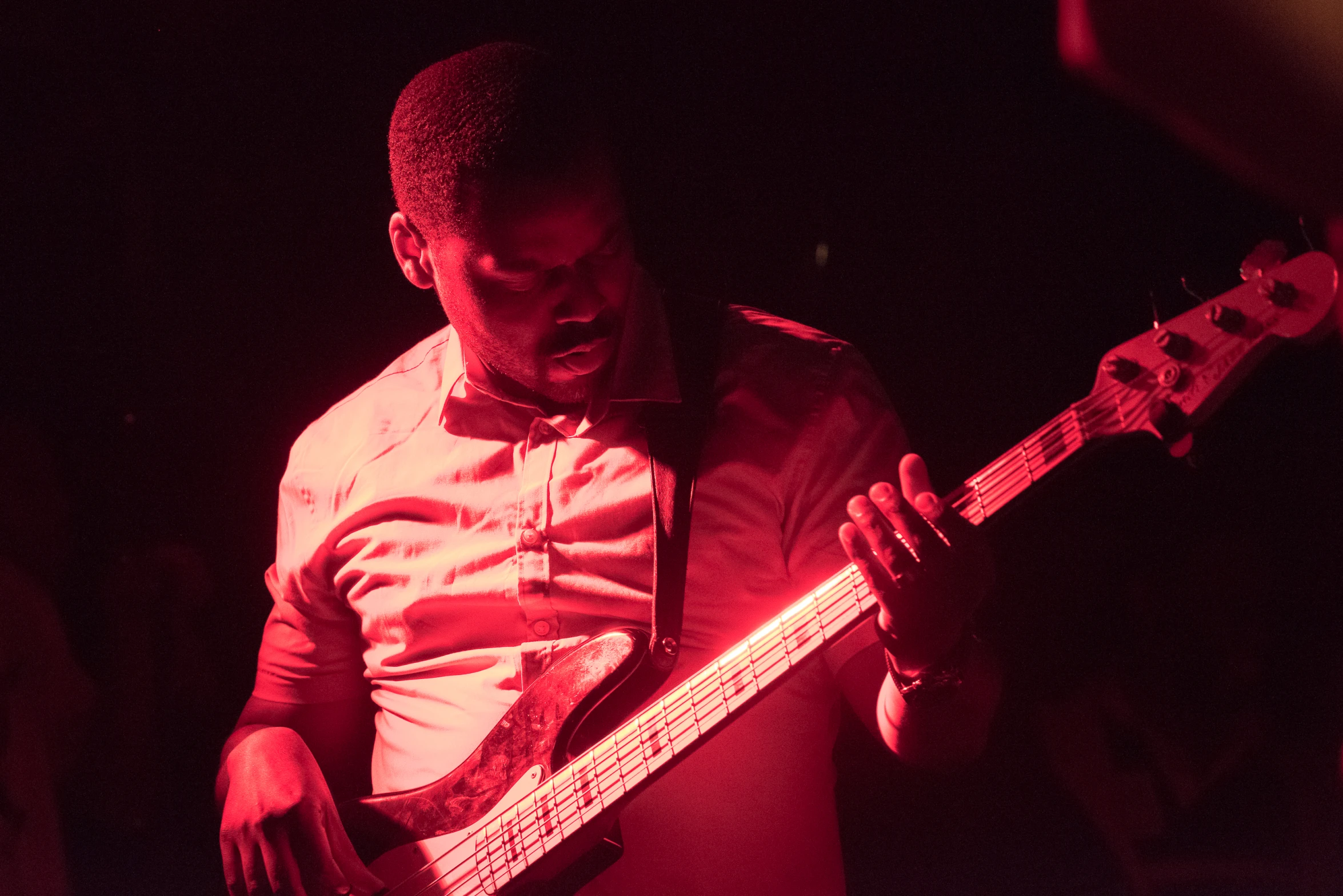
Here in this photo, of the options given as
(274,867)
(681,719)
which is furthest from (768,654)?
(274,867)

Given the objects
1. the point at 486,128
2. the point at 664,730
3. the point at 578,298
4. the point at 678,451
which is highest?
the point at 486,128

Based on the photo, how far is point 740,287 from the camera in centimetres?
156

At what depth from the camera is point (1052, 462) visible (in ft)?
3.23

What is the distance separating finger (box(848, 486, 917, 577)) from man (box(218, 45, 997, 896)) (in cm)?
22

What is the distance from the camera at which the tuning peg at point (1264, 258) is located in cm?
95

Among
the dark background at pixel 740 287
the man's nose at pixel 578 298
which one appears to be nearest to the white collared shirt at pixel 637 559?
the man's nose at pixel 578 298

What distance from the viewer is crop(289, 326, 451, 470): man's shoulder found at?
58.5 inches

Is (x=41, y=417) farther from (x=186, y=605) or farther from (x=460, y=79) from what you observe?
(x=460, y=79)

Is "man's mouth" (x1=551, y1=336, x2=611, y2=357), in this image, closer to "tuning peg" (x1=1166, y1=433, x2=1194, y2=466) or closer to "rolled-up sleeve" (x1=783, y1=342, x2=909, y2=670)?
"rolled-up sleeve" (x1=783, y1=342, x2=909, y2=670)

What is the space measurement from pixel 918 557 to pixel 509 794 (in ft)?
1.94

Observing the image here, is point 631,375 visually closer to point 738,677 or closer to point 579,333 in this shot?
point 579,333

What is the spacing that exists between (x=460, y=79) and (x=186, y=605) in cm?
115

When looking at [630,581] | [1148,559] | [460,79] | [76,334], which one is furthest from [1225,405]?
[76,334]

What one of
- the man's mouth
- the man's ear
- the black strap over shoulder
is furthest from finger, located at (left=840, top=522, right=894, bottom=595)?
the man's ear
